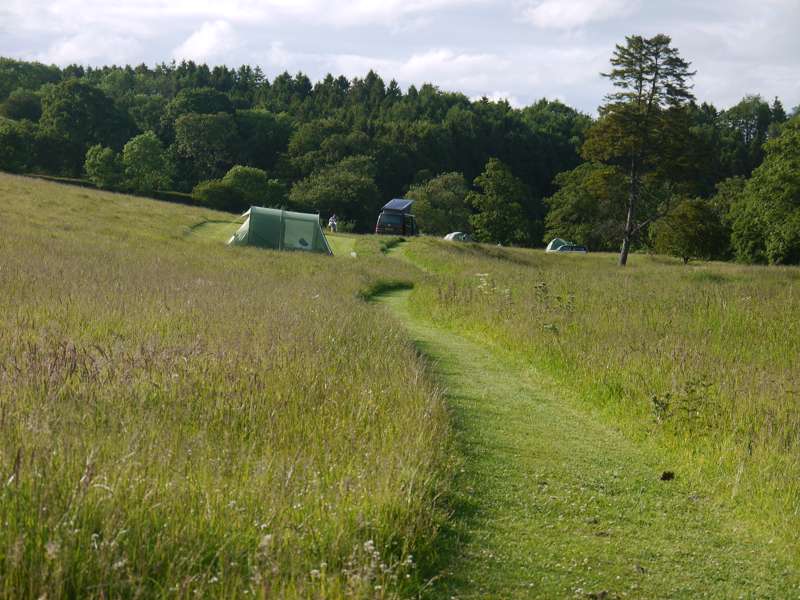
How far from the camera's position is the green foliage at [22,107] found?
104 meters

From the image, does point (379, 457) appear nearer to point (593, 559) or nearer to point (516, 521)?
point (516, 521)

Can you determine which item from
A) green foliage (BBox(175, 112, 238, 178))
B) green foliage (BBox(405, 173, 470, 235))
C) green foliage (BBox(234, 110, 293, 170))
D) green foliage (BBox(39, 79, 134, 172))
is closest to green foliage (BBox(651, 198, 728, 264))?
green foliage (BBox(405, 173, 470, 235))

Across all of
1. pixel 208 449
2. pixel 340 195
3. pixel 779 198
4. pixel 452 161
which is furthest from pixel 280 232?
pixel 452 161

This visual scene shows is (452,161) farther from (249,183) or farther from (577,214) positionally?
(577,214)

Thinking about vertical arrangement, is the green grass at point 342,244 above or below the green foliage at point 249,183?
below

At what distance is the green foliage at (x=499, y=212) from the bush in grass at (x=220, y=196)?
24966 mm

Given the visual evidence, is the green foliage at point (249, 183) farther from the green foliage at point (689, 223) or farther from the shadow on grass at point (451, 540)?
the shadow on grass at point (451, 540)

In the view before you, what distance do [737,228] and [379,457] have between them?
6042cm

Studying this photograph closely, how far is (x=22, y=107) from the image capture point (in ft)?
344

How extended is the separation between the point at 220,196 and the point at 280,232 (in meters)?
53.0

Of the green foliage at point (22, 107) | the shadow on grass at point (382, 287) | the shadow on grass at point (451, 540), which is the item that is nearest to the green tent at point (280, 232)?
the shadow on grass at point (382, 287)

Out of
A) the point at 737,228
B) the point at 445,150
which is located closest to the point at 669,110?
the point at 737,228

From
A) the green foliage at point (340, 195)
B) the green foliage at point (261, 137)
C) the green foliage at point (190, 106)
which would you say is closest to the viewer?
the green foliage at point (340, 195)

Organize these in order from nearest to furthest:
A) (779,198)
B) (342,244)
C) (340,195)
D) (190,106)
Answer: (342,244) < (779,198) < (340,195) < (190,106)
